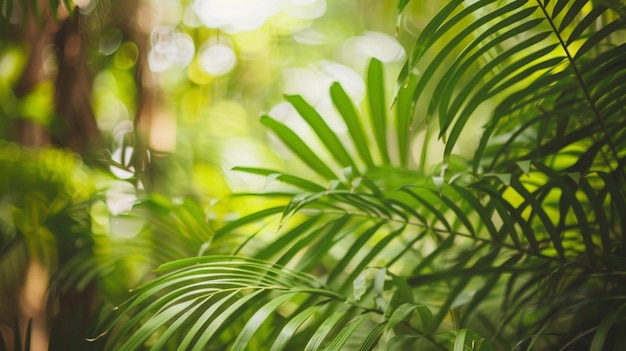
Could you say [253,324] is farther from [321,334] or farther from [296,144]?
[296,144]

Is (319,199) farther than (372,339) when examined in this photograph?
Yes

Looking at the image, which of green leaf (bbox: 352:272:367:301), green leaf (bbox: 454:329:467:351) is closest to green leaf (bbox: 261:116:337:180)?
green leaf (bbox: 352:272:367:301)

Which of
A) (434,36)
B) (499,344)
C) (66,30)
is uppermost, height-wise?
(66,30)

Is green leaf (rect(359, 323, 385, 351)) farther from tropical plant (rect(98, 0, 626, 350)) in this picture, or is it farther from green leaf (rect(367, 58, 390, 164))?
green leaf (rect(367, 58, 390, 164))

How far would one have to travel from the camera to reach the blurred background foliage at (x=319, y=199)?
0.55m

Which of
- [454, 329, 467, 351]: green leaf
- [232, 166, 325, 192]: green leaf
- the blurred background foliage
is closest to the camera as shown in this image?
[454, 329, 467, 351]: green leaf

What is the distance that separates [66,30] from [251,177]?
0.87 meters

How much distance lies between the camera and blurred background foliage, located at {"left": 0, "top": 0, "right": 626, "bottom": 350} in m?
0.55

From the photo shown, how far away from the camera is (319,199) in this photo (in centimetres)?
70

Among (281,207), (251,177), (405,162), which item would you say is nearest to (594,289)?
(405,162)

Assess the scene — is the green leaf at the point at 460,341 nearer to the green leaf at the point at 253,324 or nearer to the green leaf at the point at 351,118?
the green leaf at the point at 253,324

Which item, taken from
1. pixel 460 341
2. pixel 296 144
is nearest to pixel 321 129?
pixel 296 144

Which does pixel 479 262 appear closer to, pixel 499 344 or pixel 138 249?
pixel 499 344

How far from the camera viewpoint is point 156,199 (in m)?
0.76
